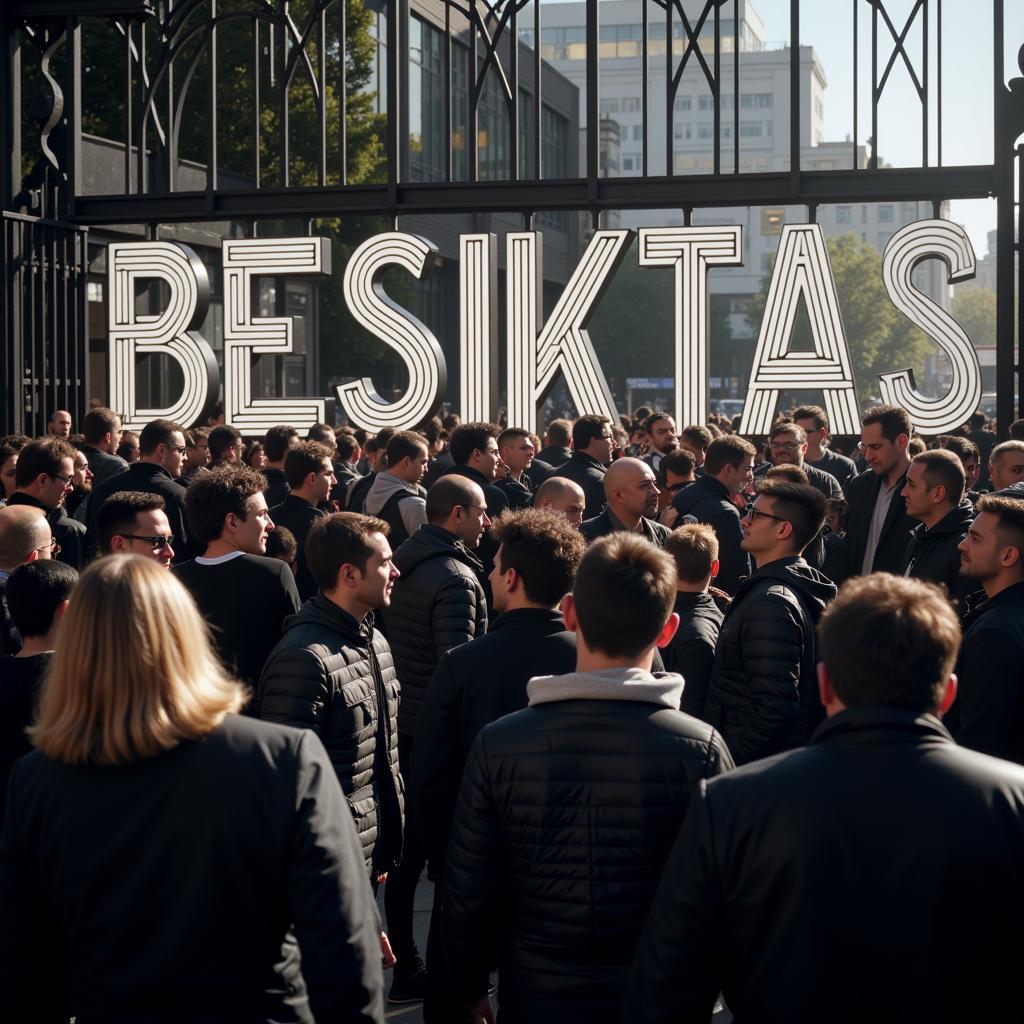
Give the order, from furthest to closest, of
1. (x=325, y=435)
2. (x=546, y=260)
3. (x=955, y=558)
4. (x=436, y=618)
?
(x=546, y=260) < (x=325, y=435) < (x=955, y=558) < (x=436, y=618)

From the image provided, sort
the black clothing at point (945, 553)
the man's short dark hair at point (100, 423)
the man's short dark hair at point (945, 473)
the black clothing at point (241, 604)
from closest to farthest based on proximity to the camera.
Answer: the black clothing at point (241, 604) < the black clothing at point (945, 553) < the man's short dark hair at point (945, 473) < the man's short dark hair at point (100, 423)

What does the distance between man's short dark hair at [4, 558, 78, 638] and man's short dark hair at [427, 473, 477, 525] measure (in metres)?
2.39

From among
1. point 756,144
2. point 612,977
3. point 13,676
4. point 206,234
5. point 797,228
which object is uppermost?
point 756,144

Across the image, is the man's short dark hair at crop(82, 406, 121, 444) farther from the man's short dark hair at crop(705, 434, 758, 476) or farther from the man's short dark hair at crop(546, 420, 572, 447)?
the man's short dark hair at crop(705, 434, 758, 476)

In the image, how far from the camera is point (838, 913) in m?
2.66

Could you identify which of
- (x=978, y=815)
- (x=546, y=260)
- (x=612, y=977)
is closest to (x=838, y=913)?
(x=978, y=815)

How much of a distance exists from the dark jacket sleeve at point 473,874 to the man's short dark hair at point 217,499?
2.79 meters

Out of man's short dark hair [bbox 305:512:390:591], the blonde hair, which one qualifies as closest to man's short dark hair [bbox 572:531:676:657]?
the blonde hair

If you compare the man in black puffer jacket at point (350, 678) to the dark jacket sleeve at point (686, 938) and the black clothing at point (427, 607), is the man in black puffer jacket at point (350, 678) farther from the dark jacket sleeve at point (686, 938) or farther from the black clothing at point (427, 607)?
the dark jacket sleeve at point (686, 938)

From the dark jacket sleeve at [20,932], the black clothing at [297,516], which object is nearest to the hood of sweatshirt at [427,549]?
the black clothing at [297,516]

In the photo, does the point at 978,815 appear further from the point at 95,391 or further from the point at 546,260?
the point at 546,260

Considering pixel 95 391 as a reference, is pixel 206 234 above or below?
above

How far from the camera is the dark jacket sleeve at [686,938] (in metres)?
2.76

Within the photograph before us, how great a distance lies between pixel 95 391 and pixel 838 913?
28.6 meters
